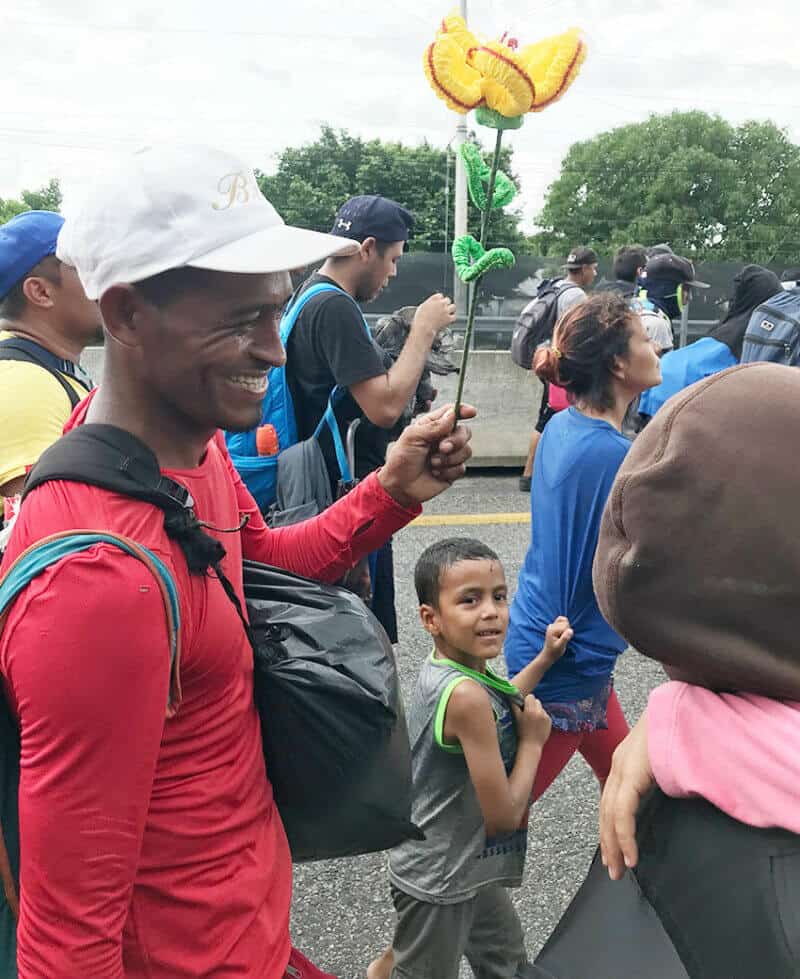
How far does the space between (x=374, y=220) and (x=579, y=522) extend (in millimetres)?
1189

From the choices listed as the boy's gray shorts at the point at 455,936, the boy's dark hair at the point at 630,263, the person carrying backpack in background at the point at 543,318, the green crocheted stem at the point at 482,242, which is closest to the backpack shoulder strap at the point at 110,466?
the green crocheted stem at the point at 482,242

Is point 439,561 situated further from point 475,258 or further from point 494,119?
point 494,119

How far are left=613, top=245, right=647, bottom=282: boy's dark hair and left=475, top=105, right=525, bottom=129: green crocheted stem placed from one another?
22.4ft

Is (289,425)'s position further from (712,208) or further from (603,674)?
(712,208)

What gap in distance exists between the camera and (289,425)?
2730 mm

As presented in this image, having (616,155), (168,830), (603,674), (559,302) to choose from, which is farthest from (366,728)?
(616,155)

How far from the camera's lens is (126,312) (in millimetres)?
1149

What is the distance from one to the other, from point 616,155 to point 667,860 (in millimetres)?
47637

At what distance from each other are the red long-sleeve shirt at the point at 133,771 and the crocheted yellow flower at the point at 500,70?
2.19 feet

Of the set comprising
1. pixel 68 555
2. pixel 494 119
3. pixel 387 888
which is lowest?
pixel 387 888

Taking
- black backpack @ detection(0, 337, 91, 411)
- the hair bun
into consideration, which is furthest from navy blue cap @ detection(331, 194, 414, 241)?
black backpack @ detection(0, 337, 91, 411)

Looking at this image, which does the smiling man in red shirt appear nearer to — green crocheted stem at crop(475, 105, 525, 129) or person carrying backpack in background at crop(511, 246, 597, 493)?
green crocheted stem at crop(475, 105, 525, 129)

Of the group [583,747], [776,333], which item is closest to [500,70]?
[583,747]

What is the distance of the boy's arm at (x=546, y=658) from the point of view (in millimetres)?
2314
